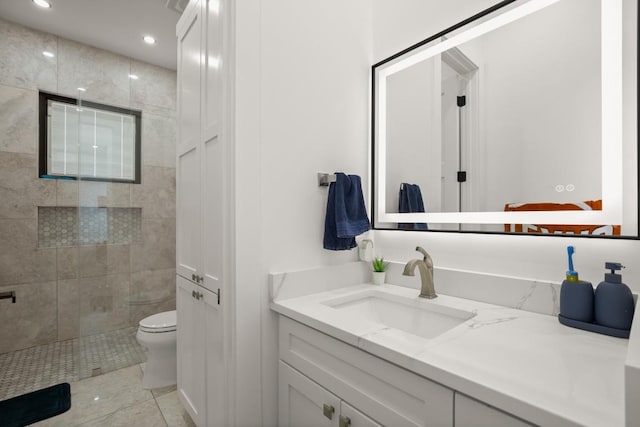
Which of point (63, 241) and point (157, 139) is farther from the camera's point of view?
point (157, 139)

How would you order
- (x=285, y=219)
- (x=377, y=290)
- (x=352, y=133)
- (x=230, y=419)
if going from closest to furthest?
1. (x=230, y=419)
2. (x=285, y=219)
3. (x=377, y=290)
4. (x=352, y=133)

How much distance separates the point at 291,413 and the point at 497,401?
2.68ft

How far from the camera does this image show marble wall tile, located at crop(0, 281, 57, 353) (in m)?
2.39

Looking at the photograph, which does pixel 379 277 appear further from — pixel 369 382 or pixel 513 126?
pixel 513 126

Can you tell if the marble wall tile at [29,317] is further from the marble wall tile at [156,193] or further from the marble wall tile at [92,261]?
the marble wall tile at [156,193]

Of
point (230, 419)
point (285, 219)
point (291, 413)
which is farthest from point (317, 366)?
point (285, 219)

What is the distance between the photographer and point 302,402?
1.09m

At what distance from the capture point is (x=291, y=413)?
115 centimetres

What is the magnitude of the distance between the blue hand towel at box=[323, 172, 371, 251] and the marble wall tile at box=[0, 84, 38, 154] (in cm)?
268

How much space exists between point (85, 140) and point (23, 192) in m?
0.72

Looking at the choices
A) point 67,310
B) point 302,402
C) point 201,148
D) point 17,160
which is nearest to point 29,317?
point 67,310

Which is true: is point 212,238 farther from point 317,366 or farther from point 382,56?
point 382,56

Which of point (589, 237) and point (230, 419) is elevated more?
point (589, 237)

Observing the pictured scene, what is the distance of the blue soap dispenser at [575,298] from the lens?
896 mm
